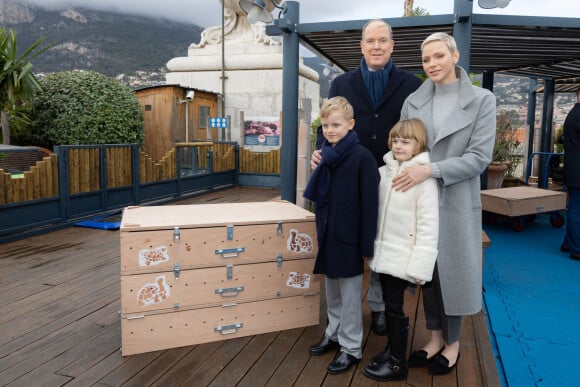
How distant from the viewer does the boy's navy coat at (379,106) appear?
3.24m

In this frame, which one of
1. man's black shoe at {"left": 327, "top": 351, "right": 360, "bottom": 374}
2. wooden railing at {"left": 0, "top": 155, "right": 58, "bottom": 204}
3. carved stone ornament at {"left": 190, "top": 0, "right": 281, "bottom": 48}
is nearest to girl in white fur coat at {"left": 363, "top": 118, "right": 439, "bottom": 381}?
man's black shoe at {"left": 327, "top": 351, "right": 360, "bottom": 374}

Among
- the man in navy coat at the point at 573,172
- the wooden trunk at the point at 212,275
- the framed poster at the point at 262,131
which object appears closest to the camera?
the wooden trunk at the point at 212,275

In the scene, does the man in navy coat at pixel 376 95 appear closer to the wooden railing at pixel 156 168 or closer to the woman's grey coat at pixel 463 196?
the woman's grey coat at pixel 463 196

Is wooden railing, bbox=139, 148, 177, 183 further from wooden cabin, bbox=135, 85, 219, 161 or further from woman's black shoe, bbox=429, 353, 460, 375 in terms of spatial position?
woman's black shoe, bbox=429, 353, 460, 375

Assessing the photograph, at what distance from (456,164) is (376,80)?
97 cm

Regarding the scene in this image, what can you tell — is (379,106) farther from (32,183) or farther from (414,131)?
(32,183)

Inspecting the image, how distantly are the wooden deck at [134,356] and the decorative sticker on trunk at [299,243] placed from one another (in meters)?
0.61

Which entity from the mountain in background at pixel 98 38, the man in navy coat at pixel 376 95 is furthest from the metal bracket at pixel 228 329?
the mountain in background at pixel 98 38

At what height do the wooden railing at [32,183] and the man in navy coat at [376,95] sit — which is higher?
the man in navy coat at [376,95]

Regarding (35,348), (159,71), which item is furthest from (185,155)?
(159,71)

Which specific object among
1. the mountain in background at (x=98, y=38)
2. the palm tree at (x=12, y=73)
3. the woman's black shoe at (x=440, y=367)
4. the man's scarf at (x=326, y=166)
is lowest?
the woman's black shoe at (x=440, y=367)

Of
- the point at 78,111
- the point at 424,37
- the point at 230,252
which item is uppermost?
the point at 424,37

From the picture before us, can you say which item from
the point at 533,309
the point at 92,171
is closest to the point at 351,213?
the point at 533,309

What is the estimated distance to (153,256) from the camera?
9.85ft
